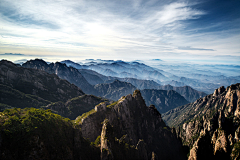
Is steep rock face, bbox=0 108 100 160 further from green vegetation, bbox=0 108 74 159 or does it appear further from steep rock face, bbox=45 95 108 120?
steep rock face, bbox=45 95 108 120

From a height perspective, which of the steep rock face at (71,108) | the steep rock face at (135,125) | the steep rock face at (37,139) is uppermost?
the steep rock face at (37,139)

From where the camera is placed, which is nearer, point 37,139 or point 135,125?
point 37,139

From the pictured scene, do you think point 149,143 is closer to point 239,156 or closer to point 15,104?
point 239,156

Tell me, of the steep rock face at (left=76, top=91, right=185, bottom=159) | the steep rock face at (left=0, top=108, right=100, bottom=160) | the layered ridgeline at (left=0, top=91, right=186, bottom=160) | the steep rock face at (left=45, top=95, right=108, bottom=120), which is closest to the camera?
the steep rock face at (left=0, top=108, right=100, bottom=160)

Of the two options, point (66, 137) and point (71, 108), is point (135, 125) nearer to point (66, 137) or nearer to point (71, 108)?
point (66, 137)

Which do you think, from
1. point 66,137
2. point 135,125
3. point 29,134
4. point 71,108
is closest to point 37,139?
point 29,134

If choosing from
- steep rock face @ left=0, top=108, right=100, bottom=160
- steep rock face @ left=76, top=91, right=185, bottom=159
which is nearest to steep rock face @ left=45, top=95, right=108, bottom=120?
steep rock face @ left=76, top=91, right=185, bottom=159

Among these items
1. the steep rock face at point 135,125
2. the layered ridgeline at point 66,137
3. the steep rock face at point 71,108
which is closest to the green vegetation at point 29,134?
the layered ridgeline at point 66,137

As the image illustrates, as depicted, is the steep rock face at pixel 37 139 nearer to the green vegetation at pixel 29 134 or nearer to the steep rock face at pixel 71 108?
the green vegetation at pixel 29 134

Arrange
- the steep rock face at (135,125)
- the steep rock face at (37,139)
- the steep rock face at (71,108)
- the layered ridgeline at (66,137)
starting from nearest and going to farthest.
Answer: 1. the steep rock face at (37,139)
2. the layered ridgeline at (66,137)
3. the steep rock face at (135,125)
4. the steep rock face at (71,108)

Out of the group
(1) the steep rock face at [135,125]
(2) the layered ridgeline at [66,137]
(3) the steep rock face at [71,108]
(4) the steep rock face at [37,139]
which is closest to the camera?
(4) the steep rock face at [37,139]
